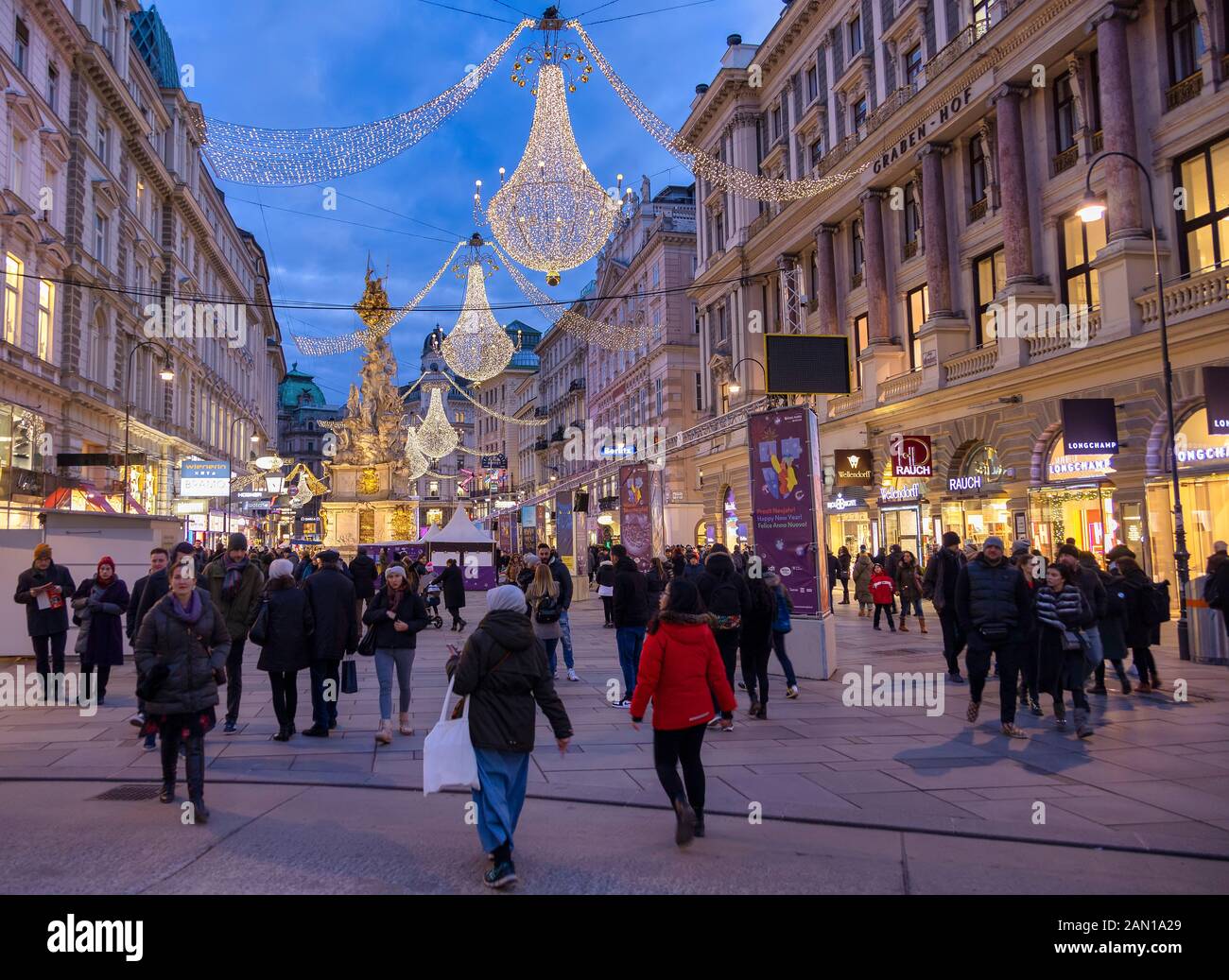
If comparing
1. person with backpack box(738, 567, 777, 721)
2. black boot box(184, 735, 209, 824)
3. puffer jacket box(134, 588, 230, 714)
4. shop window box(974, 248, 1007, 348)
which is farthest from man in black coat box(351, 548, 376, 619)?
shop window box(974, 248, 1007, 348)

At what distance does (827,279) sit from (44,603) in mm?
27790

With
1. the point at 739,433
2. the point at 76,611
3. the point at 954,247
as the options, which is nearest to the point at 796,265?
the point at 739,433

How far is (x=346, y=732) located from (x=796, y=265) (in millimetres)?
30483

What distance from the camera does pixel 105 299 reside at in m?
34.7

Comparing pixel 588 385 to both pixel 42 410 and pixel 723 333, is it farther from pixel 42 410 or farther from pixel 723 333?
pixel 42 410

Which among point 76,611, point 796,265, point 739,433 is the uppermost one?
point 796,265

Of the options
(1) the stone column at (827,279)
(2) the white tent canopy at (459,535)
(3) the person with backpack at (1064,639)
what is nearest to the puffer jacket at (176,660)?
(3) the person with backpack at (1064,639)

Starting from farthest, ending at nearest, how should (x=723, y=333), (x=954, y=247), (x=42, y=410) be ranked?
1. (x=723, y=333)
2. (x=42, y=410)
3. (x=954, y=247)

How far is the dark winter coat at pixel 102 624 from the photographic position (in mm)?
10930

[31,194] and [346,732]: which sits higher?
[31,194]

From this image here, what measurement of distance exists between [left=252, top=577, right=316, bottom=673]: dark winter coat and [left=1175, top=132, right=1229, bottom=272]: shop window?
60.3ft

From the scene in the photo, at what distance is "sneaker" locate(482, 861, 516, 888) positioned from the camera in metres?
4.98

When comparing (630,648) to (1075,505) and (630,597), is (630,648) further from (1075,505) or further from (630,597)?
(1075,505)

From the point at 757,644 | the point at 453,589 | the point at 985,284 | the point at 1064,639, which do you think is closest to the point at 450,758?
the point at 757,644
